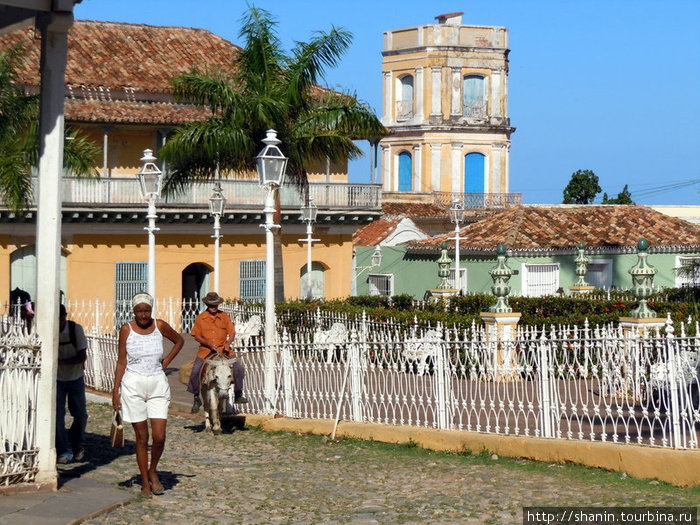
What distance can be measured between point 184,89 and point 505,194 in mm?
30057

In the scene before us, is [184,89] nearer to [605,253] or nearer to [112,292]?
[112,292]

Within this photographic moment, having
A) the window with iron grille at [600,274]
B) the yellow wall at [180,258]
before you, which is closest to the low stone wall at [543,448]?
the yellow wall at [180,258]

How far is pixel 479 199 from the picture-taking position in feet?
181

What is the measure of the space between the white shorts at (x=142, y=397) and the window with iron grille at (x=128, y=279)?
977 inches

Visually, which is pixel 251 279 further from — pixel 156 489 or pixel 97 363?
pixel 156 489

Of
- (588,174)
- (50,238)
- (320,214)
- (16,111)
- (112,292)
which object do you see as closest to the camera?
(50,238)

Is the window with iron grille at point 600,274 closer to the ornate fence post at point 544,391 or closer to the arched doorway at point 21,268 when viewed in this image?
the arched doorway at point 21,268

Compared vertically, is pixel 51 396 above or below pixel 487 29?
below

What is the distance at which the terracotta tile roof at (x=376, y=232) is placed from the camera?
42.6 metres

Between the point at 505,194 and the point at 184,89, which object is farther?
the point at 505,194

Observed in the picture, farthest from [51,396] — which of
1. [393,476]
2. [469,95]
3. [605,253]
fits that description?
[469,95]

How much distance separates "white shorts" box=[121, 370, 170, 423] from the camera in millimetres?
9477

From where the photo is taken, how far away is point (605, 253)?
123 feet

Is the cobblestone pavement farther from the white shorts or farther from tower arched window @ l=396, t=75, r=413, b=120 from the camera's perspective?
tower arched window @ l=396, t=75, r=413, b=120
